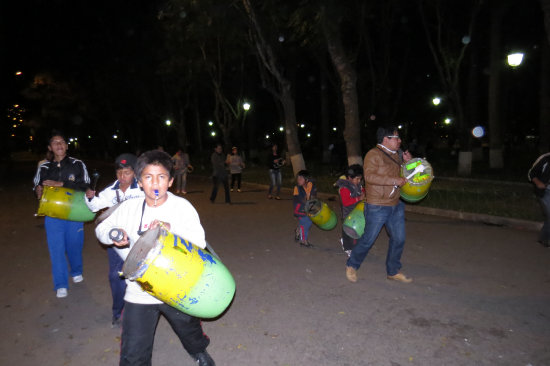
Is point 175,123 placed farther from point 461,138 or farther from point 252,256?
point 252,256

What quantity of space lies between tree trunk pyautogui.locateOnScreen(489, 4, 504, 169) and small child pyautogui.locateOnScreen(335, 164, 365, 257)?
16.3 meters

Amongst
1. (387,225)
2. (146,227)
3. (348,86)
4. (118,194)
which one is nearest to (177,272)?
(146,227)

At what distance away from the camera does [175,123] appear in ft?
108

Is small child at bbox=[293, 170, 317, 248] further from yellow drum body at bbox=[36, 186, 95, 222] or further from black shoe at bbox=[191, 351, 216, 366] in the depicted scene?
black shoe at bbox=[191, 351, 216, 366]

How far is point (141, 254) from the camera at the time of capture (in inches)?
98.0

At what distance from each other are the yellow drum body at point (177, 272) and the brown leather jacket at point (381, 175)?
9.44 ft

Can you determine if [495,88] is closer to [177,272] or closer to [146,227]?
[146,227]

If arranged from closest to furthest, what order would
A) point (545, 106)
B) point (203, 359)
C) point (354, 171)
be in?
point (203, 359) → point (354, 171) → point (545, 106)

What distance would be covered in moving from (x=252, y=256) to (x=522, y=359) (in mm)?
4279

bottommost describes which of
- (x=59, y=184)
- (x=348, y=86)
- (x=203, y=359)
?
(x=203, y=359)

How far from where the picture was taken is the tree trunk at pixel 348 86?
13.8 m

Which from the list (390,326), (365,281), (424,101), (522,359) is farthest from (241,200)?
(424,101)

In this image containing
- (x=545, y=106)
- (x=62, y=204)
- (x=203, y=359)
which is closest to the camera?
(x=203, y=359)

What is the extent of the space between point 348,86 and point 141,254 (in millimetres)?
12453
